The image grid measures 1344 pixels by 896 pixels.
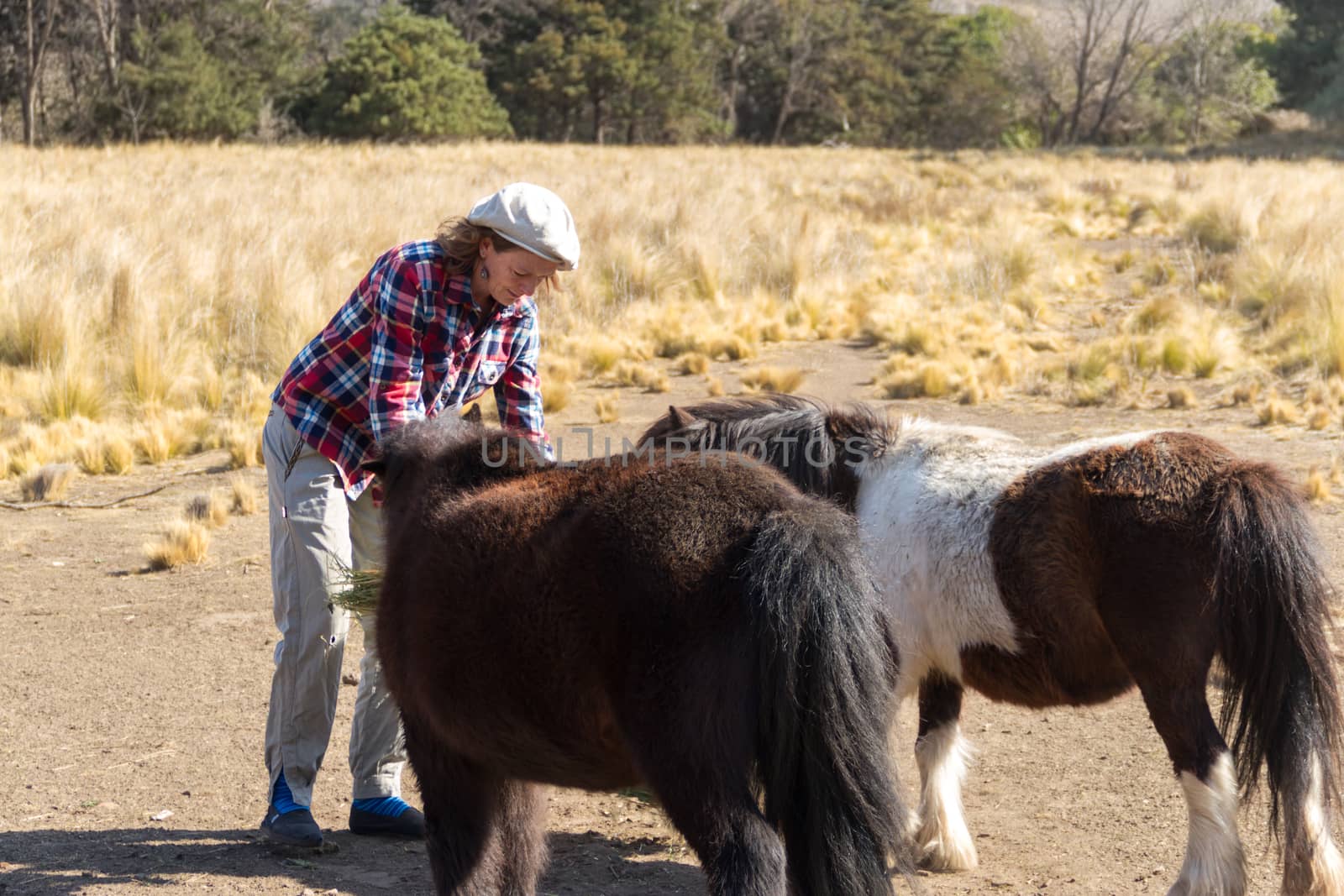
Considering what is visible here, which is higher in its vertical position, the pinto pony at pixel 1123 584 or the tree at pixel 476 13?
the tree at pixel 476 13

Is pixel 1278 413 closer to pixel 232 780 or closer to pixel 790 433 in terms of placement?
pixel 790 433

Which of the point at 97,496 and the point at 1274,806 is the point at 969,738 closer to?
the point at 1274,806

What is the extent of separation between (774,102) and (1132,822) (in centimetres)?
5095

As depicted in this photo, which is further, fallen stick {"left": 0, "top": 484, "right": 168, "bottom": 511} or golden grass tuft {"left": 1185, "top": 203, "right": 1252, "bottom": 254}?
golden grass tuft {"left": 1185, "top": 203, "right": 1252, "bottom": 254}

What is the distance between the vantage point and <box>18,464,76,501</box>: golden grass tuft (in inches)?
356

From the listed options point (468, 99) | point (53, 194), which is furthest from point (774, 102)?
point (53, 194)

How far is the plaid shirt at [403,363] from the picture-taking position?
3768 mm

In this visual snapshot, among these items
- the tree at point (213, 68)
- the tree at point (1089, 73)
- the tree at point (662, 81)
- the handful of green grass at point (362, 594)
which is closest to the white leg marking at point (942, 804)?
the handful of green grass at point (362, 594)

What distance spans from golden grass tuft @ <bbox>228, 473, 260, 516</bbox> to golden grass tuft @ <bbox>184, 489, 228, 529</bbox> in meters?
0.06

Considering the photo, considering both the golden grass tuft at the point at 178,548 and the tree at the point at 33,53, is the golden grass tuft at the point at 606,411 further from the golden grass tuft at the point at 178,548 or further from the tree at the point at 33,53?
the tree at the point at 33,53

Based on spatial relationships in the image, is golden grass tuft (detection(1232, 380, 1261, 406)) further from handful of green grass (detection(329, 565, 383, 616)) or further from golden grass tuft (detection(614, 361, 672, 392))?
handful of green grass (detection(329, 565, 383, 616))

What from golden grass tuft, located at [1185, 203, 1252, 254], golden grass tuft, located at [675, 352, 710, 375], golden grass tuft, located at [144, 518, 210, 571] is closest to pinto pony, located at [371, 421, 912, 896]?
golden grass tuft, located at [144, 518, 210, 571]

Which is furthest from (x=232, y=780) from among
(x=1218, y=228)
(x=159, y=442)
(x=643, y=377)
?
(x=1218, y=228)

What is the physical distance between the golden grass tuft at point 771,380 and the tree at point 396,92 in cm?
3019
